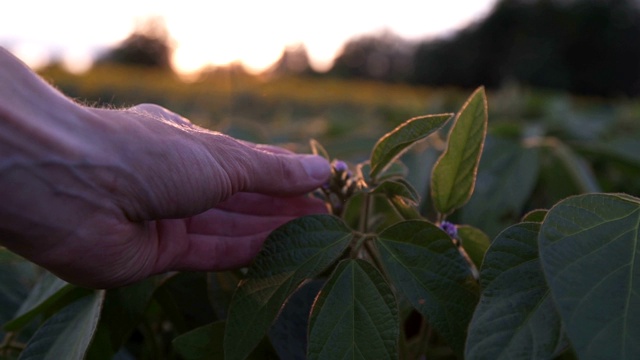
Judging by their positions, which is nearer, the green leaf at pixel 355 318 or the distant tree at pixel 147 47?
the green leaf at pixel 355 318

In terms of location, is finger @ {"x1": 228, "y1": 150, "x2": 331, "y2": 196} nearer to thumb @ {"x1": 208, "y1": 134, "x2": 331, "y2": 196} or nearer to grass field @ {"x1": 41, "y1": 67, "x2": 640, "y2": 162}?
thumb @ {"x1": 208, "y1": 134, "x2": 331, "y2": 196}

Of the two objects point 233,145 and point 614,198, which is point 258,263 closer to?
point 233,145

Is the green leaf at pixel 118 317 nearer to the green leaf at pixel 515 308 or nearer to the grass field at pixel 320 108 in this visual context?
the green leaf at pixel 515 308

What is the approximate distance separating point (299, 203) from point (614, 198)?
1.83 feet

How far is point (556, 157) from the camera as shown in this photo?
178 centimetres

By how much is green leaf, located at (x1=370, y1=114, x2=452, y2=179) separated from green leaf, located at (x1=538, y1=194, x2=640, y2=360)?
0.68ft

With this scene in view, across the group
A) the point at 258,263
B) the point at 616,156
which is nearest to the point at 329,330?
the point at 258,263

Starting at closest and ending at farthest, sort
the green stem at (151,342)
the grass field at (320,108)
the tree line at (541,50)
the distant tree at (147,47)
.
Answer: the green stem at (151,342), the grass field at (320,108), the tree line at (541,50), the distant tree at (147,47)

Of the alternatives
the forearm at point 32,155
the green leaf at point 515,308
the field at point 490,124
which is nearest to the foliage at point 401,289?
the green leaf at point 515,308

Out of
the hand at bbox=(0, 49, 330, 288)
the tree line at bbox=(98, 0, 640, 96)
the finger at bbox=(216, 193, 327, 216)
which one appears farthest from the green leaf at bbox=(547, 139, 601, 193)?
the tree line at bbox=(98, 0, 640, 96)

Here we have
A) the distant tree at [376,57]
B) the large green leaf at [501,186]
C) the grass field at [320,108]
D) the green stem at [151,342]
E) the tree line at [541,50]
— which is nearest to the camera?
the green stem at [151,342]

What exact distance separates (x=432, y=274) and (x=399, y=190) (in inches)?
5.3

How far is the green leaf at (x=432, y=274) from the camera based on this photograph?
767mm

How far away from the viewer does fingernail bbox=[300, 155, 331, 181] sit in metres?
1.01
